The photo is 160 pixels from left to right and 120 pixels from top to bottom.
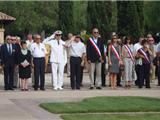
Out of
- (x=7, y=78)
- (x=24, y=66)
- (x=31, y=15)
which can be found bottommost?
(x=7, y=78)

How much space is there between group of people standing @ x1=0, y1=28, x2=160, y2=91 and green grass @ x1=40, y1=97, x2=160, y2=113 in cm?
362

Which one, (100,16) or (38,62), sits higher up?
(100,16)

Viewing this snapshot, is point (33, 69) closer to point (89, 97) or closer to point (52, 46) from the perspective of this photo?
point (52, 46)

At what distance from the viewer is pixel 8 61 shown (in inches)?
736

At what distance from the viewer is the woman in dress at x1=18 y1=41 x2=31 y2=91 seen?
1845cm

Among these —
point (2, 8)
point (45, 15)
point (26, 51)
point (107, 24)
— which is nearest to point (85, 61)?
point (26, 51)

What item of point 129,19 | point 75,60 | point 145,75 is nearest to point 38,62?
point 75,60

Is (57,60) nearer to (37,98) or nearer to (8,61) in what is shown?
(8,61)

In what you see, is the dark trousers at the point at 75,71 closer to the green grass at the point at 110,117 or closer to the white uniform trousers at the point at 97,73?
the white uniform trousers at the point at 97,73

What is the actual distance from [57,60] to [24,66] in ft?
4.04

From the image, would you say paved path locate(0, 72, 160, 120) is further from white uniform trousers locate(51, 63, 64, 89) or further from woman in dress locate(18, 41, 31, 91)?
woman in dress locate(18, 41, 31, 91)

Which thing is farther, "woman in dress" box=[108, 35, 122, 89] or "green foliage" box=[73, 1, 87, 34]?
"green foliage" box=[73, 1, 87, 34]

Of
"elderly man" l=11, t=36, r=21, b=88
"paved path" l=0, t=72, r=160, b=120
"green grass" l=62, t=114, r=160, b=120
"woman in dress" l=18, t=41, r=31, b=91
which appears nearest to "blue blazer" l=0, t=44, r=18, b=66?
"elderly man" l=11, t=36, r=21, b=88

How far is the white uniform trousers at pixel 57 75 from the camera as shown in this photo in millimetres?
18953
